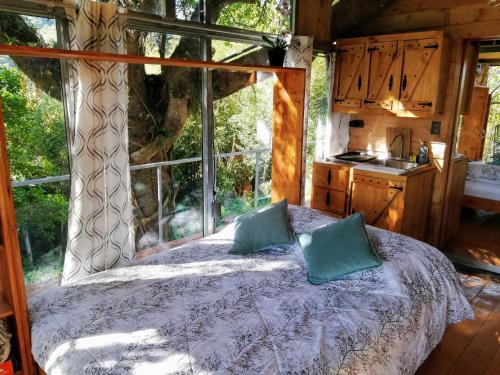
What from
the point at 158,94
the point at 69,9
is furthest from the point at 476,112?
the point at 69,9

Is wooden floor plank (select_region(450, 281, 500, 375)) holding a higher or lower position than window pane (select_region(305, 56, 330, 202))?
lower

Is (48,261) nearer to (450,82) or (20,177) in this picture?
(20,177)

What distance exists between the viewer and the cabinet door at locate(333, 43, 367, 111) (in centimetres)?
395

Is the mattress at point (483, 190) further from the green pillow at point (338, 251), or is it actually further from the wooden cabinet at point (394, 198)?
the green pillow at point (338, 251)

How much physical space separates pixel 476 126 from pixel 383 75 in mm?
2773

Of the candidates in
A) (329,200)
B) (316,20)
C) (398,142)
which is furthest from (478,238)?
(316,20)

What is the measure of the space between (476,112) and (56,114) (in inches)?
221

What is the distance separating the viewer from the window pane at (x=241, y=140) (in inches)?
145

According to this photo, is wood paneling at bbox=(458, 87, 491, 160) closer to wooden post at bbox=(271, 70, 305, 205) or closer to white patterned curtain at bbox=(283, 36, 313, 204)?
white patterned curtain at bbox=(283, 36, 313, 204)

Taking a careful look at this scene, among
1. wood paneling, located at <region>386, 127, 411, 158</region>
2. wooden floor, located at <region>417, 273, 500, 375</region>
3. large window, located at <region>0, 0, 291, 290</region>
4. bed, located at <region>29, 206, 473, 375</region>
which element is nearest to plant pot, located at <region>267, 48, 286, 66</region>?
large window, located at <region>0, 0, 291, 290</region>

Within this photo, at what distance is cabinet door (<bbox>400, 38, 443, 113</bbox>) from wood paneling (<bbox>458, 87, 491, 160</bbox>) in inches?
102

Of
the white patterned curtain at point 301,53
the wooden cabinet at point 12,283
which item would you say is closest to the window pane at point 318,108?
the white patterned curtain at point 301,53

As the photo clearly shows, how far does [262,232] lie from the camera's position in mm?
2645

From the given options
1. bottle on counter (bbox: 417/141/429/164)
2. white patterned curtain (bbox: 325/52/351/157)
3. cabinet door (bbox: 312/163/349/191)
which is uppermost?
white patterned curtain (bbox: 325/52/351/157)
